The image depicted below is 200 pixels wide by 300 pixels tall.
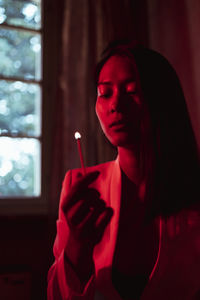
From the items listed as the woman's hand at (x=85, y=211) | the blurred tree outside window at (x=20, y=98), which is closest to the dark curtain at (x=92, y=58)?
the blurred tree outside window at (x=20, y=98)

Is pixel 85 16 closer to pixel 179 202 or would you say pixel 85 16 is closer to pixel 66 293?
pixel 179 202

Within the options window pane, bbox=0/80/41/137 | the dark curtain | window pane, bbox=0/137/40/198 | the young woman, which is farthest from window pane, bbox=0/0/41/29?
the young woman

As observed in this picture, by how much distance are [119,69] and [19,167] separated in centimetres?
92

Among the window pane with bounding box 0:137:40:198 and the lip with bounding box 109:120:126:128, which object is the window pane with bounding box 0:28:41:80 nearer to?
the window pane with bounding box 0:137:40:198

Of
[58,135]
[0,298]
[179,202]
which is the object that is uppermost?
[58,135]

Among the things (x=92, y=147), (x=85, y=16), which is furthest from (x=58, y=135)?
(x=85, y=16)

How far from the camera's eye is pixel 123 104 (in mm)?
598

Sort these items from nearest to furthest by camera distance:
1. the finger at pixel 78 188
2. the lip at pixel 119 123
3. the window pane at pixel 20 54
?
1. the finger at pixel 78 188
2. the lip at pixel 119 123
3. the window pane at pixel 20 54

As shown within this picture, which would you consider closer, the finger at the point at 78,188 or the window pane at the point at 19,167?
the finger at the point at 78,188

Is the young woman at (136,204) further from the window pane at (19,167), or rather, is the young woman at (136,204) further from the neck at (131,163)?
the window pane at (19,167)

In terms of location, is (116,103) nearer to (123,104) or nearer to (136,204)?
(123,104)

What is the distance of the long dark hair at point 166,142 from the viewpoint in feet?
2.00

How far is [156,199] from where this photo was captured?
1.99 ft

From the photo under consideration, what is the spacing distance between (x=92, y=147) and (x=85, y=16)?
0.69 m
